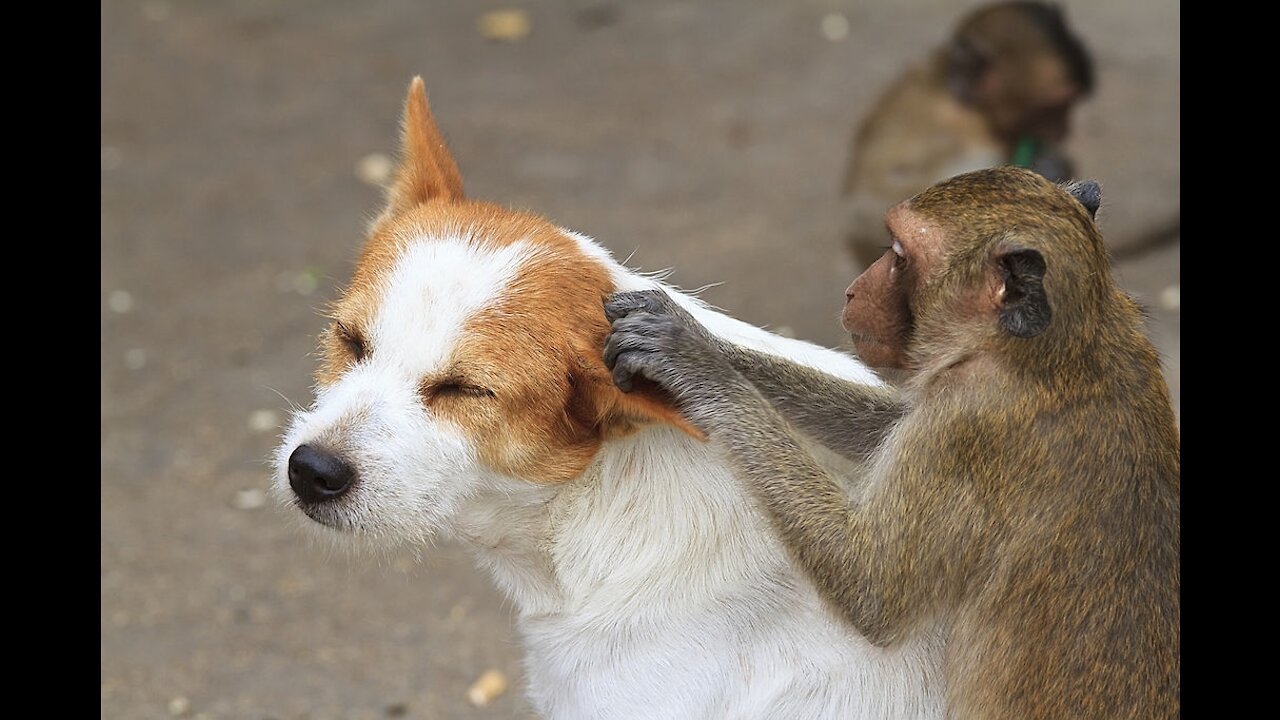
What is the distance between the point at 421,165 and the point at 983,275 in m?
1.53

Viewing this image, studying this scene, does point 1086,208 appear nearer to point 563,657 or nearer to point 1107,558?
point 1107,558

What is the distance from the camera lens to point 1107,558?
3.94m

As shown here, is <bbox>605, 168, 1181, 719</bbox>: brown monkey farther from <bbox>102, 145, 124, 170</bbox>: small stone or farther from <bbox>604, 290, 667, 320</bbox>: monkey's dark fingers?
<bbox>102, 145, 124, 170</bbox>: small stone

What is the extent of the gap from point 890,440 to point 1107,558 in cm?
64

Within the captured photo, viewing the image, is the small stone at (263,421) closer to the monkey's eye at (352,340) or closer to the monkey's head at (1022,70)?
the monkey's head at (1022,70)

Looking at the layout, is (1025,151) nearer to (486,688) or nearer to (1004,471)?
(486,688)

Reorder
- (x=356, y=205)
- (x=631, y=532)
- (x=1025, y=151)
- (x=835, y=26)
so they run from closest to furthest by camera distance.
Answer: (x=631, y=532) < (x=1025, y=151) < (x=356, y=205) < (x=835, y=26)

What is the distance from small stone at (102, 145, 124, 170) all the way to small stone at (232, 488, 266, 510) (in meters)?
4.33

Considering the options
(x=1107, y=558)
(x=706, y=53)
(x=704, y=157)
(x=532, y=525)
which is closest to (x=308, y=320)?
(x=704, y=157)

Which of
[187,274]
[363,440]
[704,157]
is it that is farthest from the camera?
[704,157]

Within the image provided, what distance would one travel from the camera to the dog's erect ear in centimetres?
421

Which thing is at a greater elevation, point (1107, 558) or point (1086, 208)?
point (1086, 208)

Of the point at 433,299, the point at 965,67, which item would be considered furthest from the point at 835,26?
the point at 433,299

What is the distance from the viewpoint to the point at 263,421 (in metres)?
8.64
